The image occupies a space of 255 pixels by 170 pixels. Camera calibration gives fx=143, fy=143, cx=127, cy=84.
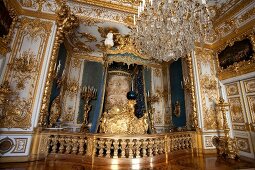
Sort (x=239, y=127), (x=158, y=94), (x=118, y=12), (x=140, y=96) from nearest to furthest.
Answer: (x=239, y=127)
(x=118, y=12)
(x=140, y=96)
(x=158, y=94)

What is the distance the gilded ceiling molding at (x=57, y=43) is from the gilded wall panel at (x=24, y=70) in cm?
21

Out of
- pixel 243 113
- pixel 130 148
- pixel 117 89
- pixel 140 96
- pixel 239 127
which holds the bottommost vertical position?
pixel 130 148

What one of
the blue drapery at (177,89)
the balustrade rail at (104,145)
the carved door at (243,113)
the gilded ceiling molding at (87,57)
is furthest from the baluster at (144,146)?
the gilded ceiling molding at (87,57)

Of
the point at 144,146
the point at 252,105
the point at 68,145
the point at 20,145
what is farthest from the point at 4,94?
the point at 252,105

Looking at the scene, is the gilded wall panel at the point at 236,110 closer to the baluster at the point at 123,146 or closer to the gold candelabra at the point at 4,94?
the baluster at the point at 123,146

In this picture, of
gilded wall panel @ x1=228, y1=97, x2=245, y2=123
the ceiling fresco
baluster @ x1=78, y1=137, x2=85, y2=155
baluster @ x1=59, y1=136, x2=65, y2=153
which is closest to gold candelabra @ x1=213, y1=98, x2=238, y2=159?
gilded wall panel @ x1=228, y1=97, x2=245, y2=123

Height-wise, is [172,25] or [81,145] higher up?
[172,25]

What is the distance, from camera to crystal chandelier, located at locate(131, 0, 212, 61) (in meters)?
2.55

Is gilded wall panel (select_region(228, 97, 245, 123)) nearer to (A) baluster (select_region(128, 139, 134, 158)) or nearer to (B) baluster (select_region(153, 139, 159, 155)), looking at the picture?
(B) baluster (select_region(153, 139, 159, 155))

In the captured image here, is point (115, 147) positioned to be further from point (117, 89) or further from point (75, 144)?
point (117, 89)

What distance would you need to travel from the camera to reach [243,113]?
405 cm

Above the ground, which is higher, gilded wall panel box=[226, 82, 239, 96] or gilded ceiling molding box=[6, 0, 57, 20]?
gilded ceiling molding box=[6, 0, 57, 20]

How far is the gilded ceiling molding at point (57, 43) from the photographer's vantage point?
132 inches

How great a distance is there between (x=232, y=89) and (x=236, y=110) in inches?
25.5
